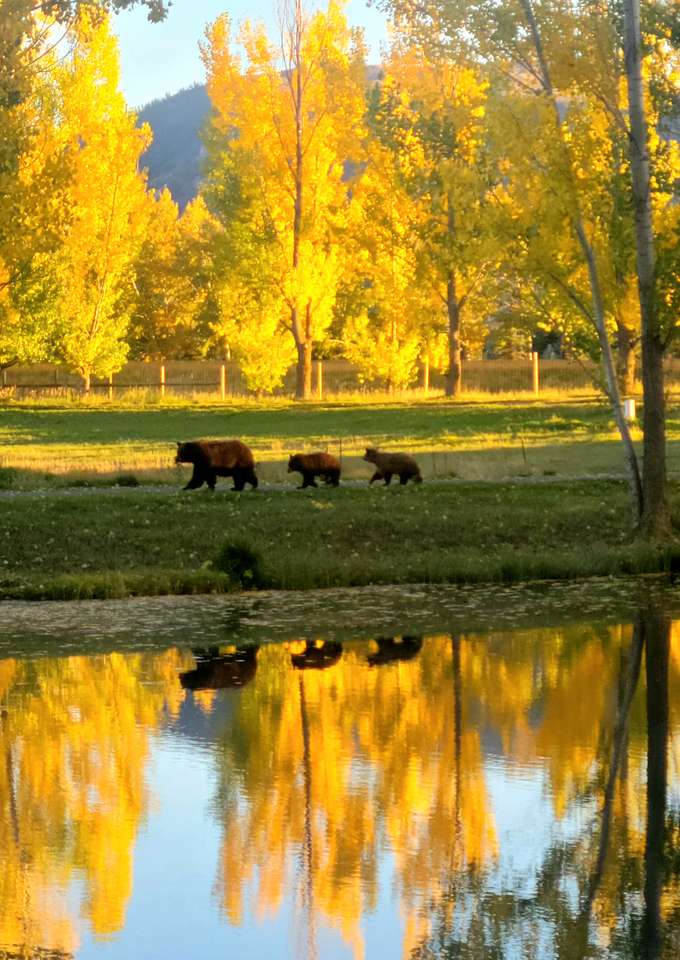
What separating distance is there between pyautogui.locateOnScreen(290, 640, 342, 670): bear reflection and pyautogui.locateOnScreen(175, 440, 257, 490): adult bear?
11570 mm

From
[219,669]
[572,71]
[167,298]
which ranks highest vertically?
[167,298]

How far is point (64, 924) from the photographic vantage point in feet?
22.2

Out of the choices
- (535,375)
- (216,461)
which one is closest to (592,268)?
(216,461)

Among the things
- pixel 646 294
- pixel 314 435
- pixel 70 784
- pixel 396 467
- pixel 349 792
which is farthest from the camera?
pixel 314 435

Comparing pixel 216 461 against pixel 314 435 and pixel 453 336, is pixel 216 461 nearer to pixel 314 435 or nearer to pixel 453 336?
pixel 314 435

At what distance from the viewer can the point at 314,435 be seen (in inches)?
1692

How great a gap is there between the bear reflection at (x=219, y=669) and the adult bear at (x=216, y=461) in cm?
1180

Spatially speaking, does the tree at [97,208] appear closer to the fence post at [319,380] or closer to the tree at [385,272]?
the fence post at [319,380]

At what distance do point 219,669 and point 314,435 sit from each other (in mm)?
30376

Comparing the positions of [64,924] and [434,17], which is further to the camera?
[434,17]

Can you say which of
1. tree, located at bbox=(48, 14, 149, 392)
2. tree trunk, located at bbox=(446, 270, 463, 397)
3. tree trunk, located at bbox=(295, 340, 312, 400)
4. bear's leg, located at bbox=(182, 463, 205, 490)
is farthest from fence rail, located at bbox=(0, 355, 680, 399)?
bear's leg, located at bbox=(182, 463, 205, 490)

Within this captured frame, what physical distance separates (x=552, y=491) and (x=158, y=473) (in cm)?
764

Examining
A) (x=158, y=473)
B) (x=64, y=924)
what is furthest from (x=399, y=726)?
(x=158, y=473)

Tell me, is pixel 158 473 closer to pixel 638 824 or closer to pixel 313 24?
pixel 638 824
